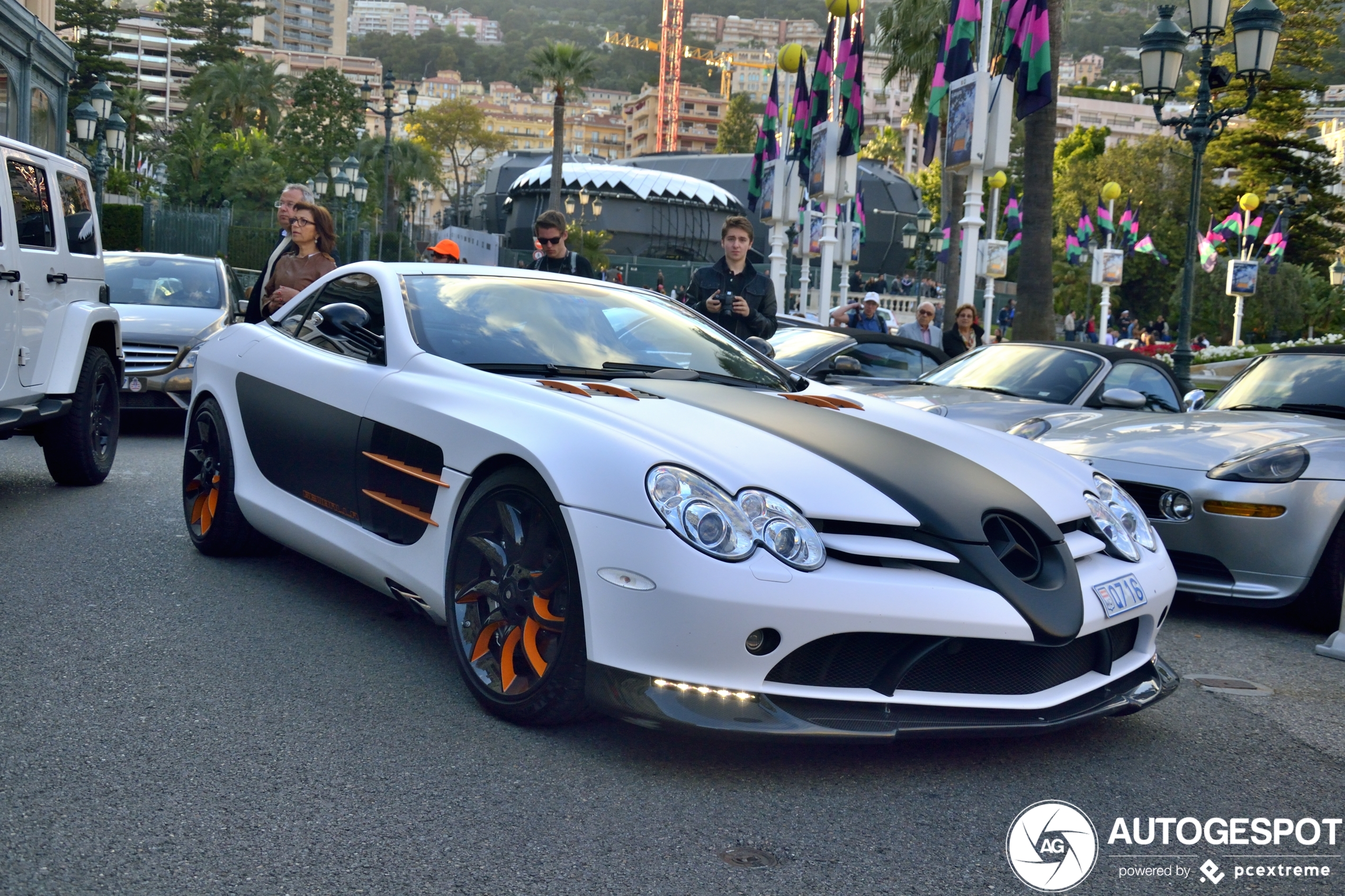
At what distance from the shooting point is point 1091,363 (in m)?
8.28

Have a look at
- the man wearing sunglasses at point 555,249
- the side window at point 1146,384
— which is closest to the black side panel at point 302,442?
the man wearing sunglasses at point 555,249

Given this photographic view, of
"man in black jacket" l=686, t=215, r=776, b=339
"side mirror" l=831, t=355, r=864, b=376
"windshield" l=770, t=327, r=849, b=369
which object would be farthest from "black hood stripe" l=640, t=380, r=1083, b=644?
"windshield" l=770, t=327, r=849, b=369

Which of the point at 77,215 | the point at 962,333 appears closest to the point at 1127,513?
the point at 77,215

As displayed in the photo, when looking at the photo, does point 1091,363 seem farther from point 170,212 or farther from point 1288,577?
point 170,212

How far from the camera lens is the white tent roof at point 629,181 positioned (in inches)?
3024

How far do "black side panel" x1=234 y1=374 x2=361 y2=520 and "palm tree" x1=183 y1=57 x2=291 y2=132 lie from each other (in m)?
84.7

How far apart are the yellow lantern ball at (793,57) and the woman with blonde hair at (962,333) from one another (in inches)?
494

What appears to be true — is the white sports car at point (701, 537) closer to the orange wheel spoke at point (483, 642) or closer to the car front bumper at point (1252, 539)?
the orange wheel spoke at point (483, 642)

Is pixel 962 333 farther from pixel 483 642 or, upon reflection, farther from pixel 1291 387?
pixel 483 642

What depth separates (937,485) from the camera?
3.49 meters

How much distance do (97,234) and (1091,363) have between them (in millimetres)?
6387

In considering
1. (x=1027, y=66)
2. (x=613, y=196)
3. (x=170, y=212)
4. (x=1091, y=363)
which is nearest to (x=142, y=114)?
(x=613, y=196)

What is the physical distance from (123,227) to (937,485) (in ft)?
117

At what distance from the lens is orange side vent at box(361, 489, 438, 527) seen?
395 centimetres
